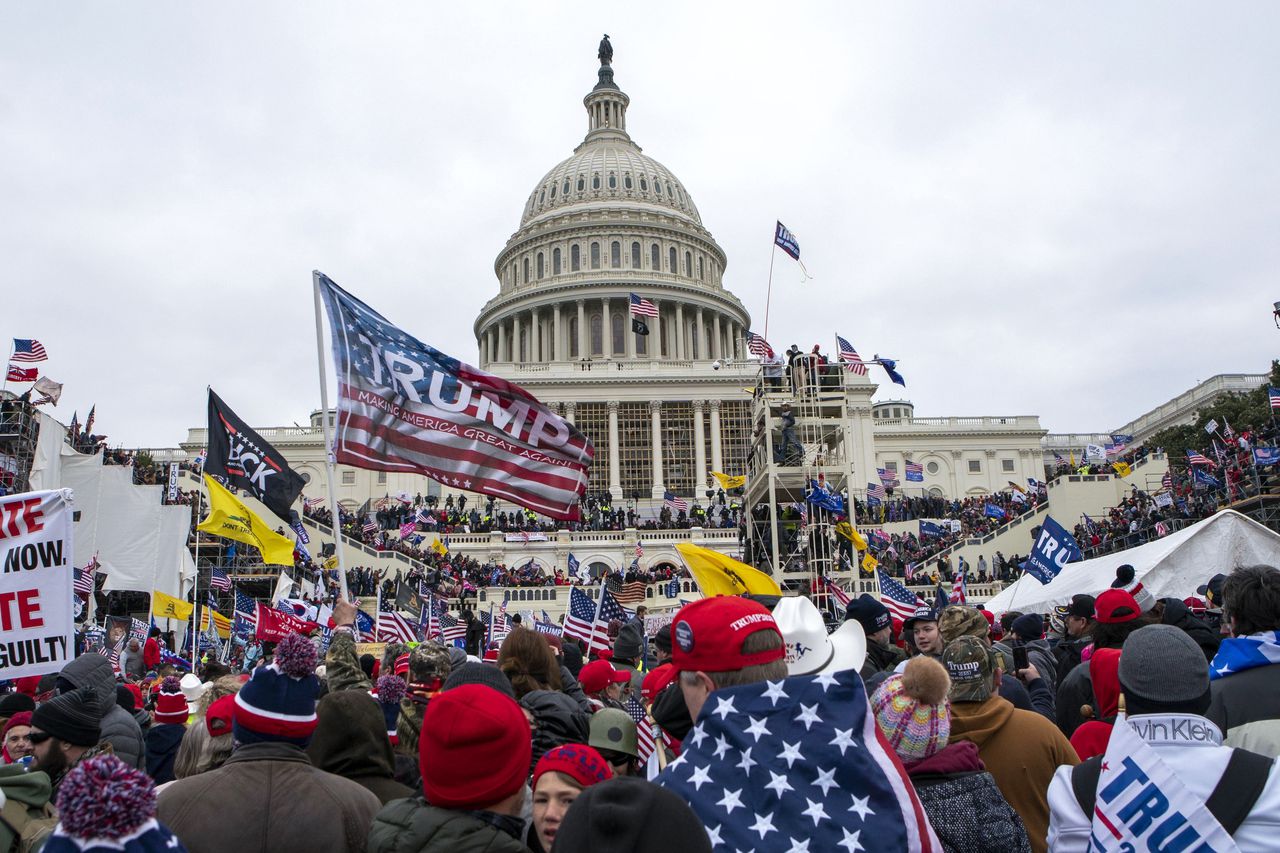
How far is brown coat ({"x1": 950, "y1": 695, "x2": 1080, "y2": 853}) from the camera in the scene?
443 centimetres

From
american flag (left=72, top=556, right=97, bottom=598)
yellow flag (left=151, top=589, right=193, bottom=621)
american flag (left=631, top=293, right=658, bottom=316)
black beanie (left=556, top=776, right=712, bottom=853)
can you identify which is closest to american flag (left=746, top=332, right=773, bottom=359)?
american flag (left=631, top=293, right=658, bottom=316)

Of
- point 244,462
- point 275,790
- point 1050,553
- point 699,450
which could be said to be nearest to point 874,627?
point 275,790

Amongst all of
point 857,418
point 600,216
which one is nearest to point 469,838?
point 857,418

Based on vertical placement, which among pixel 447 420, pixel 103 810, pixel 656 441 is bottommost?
pixel 103 810

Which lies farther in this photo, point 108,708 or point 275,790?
point 108,708

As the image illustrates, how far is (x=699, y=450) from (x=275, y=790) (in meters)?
66.3

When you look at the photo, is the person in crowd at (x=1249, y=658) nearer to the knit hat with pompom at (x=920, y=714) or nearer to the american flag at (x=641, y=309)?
the knit hat with pompom at (x=920, y=714)

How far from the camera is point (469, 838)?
3.40 meters

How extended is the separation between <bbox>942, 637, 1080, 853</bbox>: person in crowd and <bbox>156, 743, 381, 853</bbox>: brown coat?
8.05ft

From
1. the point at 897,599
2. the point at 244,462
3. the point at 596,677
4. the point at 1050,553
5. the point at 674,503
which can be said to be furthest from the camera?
the point at 674,503

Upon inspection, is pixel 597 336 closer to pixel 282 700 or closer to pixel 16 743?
pixel 16 743

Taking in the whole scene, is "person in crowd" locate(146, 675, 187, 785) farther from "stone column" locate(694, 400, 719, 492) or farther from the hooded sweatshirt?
"stone column" locate(694, 400, 719, 492)

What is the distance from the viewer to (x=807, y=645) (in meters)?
3.77

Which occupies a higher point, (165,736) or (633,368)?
(633,368)
